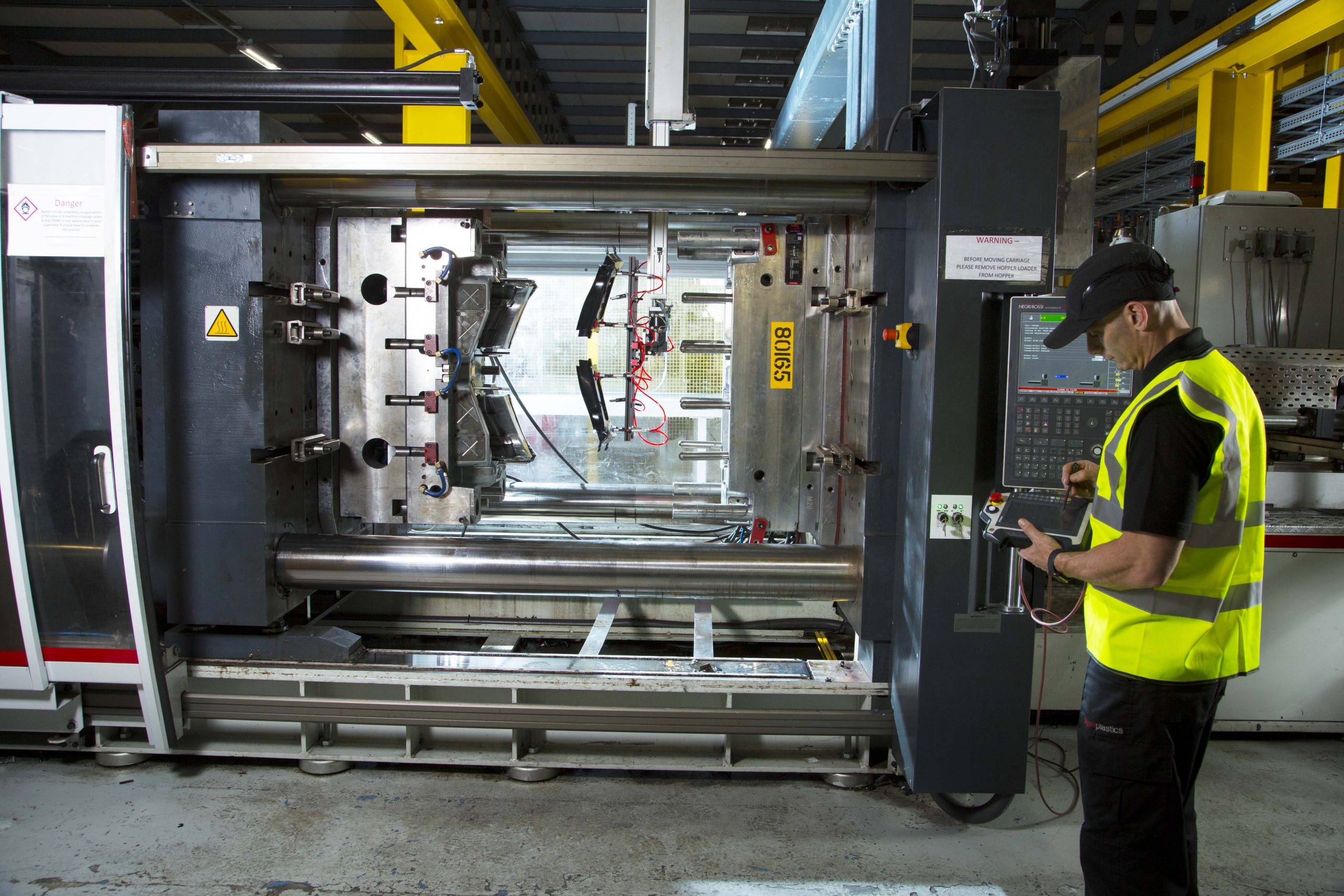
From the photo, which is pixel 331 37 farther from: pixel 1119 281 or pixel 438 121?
pixel 1119 281

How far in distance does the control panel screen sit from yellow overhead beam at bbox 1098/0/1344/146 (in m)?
2.95

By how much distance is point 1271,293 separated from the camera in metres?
3.42

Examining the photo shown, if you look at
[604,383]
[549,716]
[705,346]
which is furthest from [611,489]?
[604,383]

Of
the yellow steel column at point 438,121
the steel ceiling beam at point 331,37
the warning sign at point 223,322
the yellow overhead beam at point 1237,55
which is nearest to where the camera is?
the warning sign at point 223,322

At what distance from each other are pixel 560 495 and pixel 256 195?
2.73 meters

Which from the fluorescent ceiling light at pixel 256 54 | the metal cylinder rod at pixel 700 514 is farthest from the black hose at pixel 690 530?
the fluorescent ceiling light at pixel 256 54

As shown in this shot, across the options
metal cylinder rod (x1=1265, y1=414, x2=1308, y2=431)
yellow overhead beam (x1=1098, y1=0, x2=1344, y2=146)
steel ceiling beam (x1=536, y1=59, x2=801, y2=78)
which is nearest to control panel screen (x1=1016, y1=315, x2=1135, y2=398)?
metal cylinder rod (x1=1265, y1=414, x2=1308, y2=431)

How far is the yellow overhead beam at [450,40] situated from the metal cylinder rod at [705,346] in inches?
59.9

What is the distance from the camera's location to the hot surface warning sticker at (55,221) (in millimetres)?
2105

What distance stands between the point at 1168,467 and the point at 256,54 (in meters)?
6.03

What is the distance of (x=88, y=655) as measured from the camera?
2268 mm

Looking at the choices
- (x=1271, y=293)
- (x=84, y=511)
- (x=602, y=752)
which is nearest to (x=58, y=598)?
(x=84, y=511)

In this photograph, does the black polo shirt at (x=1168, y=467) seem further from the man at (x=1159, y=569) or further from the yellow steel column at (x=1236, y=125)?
the yellow steel column at (x=1236, y=125)

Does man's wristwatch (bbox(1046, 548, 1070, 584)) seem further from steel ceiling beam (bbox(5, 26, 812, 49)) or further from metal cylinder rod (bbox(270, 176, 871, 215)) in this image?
steel ceiling beam (bbox(5, 26, 812, 49))
